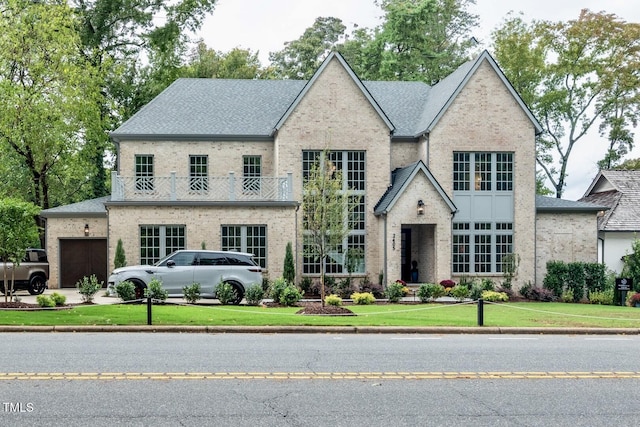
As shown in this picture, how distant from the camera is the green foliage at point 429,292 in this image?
2652cm

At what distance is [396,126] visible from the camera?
32.9m

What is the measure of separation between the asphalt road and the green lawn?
2.75 meters

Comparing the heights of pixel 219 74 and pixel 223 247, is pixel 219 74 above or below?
above

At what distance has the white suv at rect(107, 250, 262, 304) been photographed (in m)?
24.0

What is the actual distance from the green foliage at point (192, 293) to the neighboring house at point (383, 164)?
23.3 feet

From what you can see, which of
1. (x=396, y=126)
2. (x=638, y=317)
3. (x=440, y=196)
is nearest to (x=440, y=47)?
(x=396, y=126)

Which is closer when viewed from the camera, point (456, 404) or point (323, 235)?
point (456, 404)

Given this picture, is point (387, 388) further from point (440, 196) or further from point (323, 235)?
point (440, 196)

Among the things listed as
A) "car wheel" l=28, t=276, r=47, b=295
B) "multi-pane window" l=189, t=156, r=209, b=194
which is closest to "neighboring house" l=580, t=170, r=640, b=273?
"multi-pane window" l=189, t=156, r=209, b=194

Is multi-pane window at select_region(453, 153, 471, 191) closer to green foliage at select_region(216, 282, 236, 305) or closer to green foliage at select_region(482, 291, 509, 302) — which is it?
green foliage at select_region(482, 291, 509, 302)

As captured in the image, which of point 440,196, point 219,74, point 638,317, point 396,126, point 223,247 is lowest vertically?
point 638,317

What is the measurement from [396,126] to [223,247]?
31.8 feet

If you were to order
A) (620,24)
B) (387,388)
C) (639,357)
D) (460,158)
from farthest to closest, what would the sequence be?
(620,24) → (460,158) → (639,357) → (387,388)

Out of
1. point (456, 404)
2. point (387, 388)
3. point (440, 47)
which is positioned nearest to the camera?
point (456, 404)
